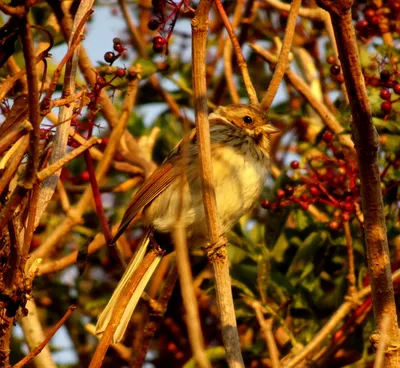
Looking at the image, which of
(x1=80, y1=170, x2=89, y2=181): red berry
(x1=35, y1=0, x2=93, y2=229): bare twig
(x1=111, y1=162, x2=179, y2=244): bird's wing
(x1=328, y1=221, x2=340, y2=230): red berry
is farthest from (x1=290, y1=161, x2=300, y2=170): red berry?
(x1=35, y1=0, x2=93, y2=229): bare twig

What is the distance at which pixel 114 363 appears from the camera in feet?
13.4

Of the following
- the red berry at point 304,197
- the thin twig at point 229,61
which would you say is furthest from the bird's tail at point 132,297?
the thin twig at point 229,61

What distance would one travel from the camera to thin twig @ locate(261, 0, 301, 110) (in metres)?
2.98

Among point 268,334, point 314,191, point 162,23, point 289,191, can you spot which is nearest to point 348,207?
point 314,191

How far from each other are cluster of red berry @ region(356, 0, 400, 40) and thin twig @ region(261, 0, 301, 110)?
0.85 m

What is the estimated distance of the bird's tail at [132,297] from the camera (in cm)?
328

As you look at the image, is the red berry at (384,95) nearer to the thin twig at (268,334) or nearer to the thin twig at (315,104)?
the thin twig at (315,104)

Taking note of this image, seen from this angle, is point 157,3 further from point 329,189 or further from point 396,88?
point 329,189

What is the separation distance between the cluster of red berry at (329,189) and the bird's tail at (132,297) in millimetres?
554

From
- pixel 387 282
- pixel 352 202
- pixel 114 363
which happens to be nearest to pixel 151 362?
pixel 114 363

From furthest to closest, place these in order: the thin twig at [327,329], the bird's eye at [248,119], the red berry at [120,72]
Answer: the bird's eye at [248,119] → the thin twig at [327,329] → the red berry at [120,72]

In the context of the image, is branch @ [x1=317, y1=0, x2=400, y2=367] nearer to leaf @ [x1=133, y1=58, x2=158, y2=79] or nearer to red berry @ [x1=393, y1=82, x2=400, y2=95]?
red berry @ [x1=393, y1=82, x2=400, y2=95]

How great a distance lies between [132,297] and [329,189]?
94 cm

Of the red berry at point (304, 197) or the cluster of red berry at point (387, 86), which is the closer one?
the cluster of red berry at point (387, 86)
